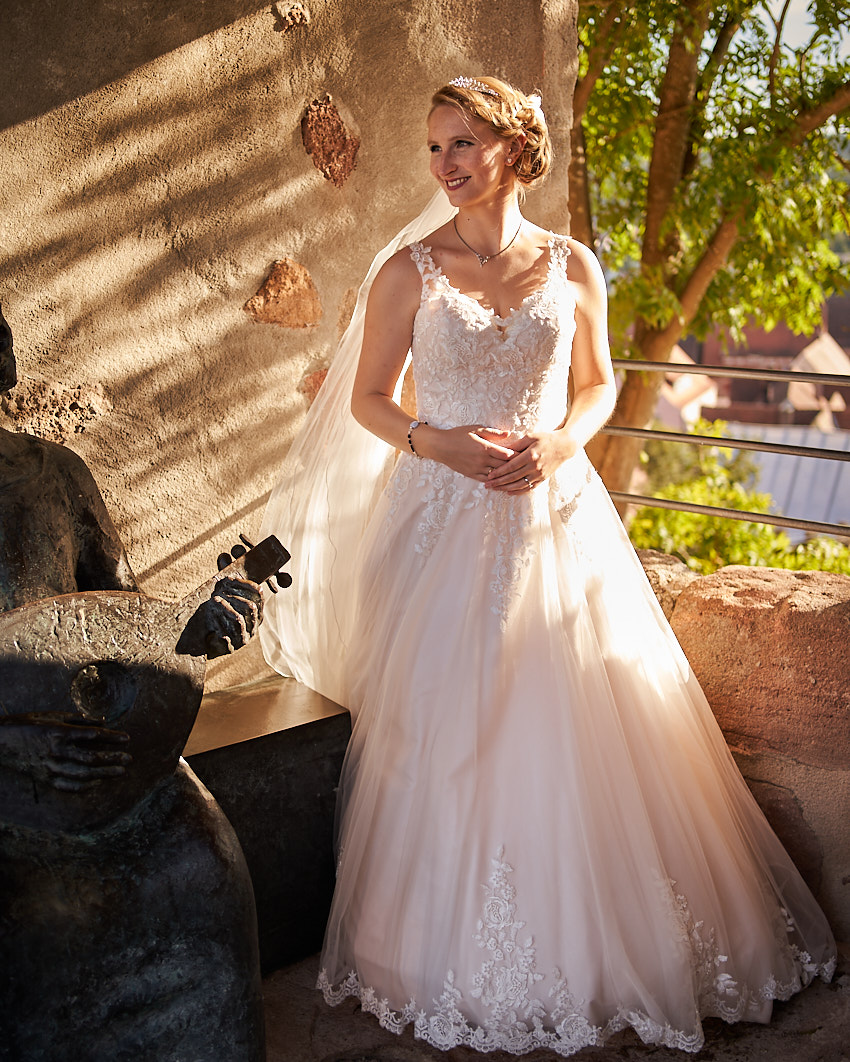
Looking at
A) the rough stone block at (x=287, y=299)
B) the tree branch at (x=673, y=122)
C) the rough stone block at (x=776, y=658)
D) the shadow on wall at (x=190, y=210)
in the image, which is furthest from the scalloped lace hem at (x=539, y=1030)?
the tree branch at (x=673, y=122)

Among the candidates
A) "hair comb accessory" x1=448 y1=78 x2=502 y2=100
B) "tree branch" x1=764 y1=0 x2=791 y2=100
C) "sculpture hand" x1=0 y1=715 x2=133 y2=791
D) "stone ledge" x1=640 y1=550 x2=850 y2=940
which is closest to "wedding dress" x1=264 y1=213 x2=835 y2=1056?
"stone ledge" x1=640 y1=550 x2=850 y2=940

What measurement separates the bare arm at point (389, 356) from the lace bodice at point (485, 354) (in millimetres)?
33

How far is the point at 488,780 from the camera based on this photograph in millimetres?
1765

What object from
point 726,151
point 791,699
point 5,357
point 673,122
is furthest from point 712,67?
point 5,357

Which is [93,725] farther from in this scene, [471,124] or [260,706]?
[471,124]

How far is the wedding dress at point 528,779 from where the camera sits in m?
1.68

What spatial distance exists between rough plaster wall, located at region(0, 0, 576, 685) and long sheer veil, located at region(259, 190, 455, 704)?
17 cm

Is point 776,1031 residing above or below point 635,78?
below

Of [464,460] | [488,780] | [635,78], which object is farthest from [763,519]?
[635,78]

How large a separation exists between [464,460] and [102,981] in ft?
3.69

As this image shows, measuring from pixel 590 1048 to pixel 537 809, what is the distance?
18.1 inches

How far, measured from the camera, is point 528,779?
1.76 metres

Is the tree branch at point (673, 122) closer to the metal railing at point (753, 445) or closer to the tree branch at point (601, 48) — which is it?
the tree branch at point (601, 48)

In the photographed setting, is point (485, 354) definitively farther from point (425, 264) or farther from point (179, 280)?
point (179, 280)
